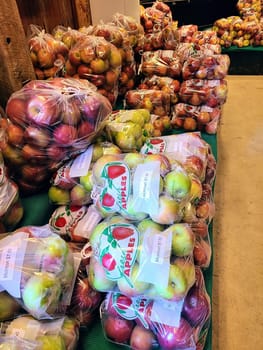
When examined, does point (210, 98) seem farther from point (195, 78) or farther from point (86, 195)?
point (86, 195)

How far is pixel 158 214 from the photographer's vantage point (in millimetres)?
729

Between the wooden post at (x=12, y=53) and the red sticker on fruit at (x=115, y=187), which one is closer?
the red sticker on fruit at (x=115, y=187)

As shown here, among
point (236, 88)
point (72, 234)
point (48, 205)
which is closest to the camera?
point (72, 234)

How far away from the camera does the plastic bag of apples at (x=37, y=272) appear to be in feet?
2.18

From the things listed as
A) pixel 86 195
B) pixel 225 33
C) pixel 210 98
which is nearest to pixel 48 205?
pixel 86 195

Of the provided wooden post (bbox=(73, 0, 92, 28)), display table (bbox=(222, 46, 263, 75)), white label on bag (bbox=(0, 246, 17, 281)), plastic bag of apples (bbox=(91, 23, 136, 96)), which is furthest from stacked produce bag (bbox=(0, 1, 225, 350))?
display table (bbox=(222, 46, 263, 75))

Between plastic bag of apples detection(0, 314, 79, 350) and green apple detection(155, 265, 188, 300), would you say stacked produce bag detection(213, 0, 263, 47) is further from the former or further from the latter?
plastic bag of apples detection(0, 314, 79, 350)

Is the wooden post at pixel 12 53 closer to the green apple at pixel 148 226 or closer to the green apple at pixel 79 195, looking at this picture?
the green apple at pixel 79 195

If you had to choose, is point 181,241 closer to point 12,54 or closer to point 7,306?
point 7,306

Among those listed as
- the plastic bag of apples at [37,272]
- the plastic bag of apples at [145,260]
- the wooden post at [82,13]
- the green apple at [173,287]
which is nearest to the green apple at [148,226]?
the plastic bag of apples at [145,260]

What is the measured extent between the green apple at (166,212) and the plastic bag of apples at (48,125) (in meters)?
0.41

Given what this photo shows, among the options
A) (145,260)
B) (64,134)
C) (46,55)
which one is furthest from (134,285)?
(46,55)

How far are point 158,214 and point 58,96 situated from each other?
0.53 meters

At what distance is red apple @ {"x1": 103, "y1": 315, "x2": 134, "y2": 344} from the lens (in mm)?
744
